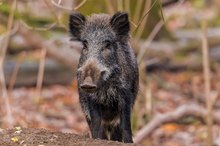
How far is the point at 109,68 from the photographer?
528cm

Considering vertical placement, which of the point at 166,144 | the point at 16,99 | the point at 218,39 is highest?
the point at 218,39

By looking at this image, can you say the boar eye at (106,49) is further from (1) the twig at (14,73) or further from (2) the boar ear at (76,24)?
(1) the twig at (14,73)

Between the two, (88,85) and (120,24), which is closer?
(88,85)

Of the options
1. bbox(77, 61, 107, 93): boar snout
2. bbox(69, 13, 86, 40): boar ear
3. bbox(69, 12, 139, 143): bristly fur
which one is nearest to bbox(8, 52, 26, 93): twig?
Answer: bbox(69, 13, 86, 40): boar ear

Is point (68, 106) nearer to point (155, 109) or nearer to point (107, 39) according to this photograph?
point (155, 109)

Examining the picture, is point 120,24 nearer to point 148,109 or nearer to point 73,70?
point 148,109

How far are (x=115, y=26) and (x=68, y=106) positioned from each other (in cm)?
748

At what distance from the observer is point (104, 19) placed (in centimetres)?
557

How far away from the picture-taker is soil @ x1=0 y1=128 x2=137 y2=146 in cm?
502

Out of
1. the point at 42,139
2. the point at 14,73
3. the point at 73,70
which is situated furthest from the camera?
the point at 73,70

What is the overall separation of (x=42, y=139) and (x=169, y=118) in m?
4.19

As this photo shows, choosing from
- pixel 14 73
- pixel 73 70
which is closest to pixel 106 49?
pixel 14 73

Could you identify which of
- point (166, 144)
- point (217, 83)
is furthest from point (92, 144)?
point (217, 83)

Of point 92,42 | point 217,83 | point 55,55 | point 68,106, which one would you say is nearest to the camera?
point 92,42
